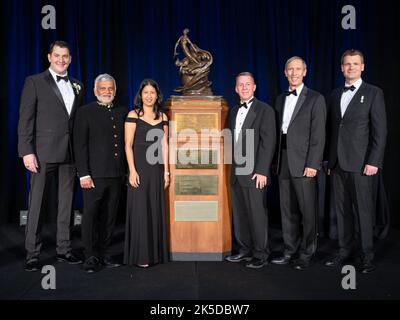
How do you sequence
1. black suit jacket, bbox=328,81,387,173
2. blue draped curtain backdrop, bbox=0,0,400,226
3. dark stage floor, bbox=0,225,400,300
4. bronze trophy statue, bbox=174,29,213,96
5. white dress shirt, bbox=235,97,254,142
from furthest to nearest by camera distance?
1. blue draped curtain backdrop, bbox=0,0,400,226
2. bronze trophy statue, bbox=174,29,213,96
3. white dress shirt, bbox=235,97,254,142
4. black suit jacket, bbox=328,81,387,173
5. dark stage floor, bbox=0,225,400,300

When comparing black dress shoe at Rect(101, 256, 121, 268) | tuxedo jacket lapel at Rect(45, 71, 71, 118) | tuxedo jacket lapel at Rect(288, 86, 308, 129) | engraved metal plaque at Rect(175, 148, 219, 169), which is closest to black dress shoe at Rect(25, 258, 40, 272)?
black dress shoe at Rect(101, 256, 121, 268)

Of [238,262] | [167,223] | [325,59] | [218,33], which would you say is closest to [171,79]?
[218,33]

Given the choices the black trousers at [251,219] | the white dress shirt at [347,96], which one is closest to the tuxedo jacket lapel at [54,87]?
the black trousers at [251,219]

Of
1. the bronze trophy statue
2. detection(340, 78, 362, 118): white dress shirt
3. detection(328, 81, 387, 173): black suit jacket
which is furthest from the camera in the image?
the bronze trophy statue

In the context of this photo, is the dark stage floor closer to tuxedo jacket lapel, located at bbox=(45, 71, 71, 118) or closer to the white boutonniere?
tuxedo jacket lapel, located at bbox=(45, 71, 71, 118)

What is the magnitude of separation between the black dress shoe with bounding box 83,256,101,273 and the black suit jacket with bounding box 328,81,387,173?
202cm

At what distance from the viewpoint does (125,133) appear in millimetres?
3451

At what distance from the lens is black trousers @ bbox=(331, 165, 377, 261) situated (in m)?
3.48

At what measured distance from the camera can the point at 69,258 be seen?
3.74 metres

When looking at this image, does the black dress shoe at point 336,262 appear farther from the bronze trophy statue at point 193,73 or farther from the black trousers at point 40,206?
the black trousers at point 40,206

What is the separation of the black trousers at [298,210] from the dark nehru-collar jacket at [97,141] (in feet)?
4.29

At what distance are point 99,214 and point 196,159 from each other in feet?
2.87

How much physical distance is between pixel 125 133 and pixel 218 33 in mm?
2231

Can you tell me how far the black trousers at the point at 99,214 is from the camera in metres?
3.46
